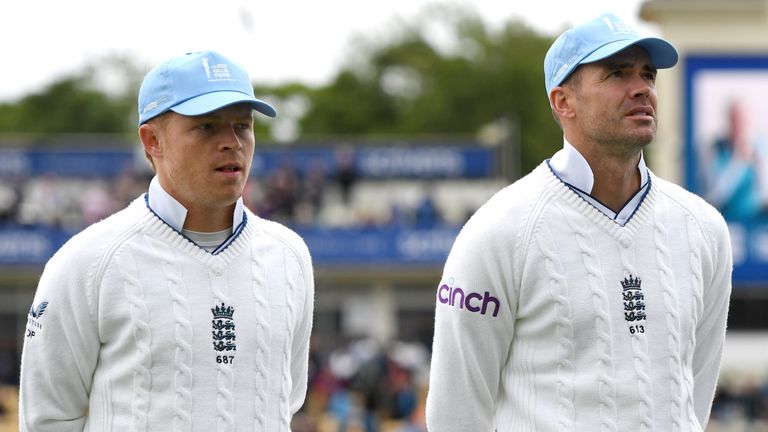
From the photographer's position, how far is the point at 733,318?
3272 cm

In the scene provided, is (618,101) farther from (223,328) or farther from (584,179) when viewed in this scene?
(223,328)

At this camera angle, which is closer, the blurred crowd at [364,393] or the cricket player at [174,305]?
the cricket player at [174,305]

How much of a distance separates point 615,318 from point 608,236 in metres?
0.25

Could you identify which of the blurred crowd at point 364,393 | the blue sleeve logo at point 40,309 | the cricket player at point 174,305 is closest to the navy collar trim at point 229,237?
the cricket player at point 174,305

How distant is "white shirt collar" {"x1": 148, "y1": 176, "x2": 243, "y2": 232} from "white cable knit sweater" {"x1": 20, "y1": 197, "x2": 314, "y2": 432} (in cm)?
2

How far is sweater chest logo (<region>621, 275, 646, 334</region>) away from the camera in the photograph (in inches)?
165

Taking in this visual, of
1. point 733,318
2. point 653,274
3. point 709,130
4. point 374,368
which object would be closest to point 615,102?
point 653,274

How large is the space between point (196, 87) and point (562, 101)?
105 cm

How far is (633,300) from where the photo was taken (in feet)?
13.9

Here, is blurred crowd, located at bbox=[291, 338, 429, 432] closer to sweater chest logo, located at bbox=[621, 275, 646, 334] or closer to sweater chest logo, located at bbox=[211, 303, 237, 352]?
sweater chest logo, located at bbox=[211, 303, 237, 352]

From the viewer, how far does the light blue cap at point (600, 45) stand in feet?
14.0

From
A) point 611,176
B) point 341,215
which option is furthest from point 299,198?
point 611,176

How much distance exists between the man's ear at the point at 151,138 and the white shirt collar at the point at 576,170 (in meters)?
1.15

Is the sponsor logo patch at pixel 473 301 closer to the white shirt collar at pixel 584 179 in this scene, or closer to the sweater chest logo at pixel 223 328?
the white shirt collar at pixel 584 179
